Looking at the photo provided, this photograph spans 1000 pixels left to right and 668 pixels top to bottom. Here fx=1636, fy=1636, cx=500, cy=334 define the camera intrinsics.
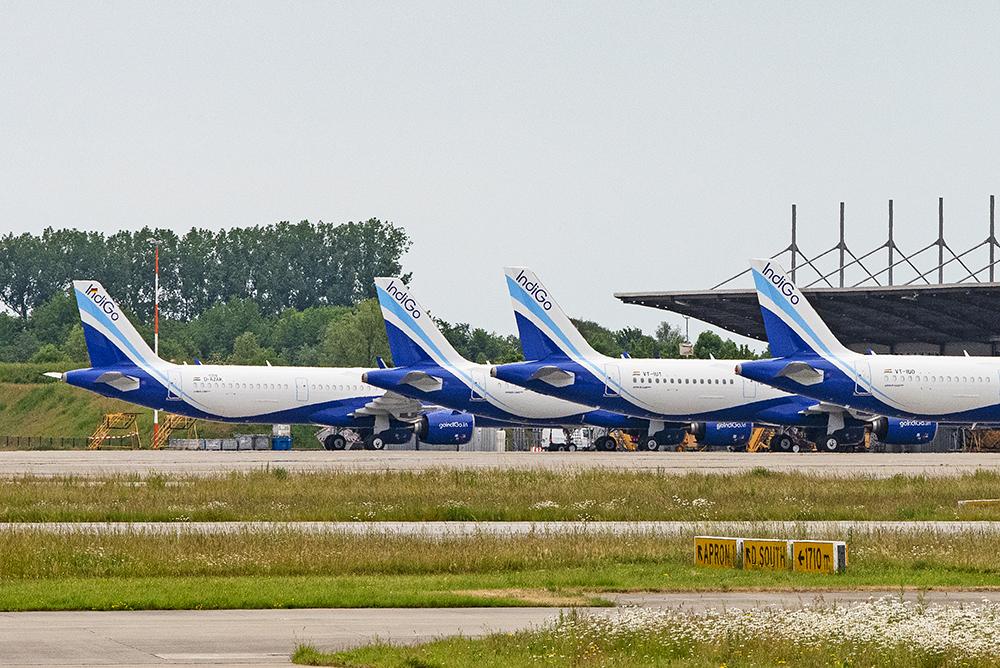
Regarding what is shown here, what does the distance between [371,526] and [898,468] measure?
99.8 feet

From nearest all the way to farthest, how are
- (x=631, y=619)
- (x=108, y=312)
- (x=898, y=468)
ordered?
1. (x=631, y=619)
2. (x=898, y=468)
3. (x=108, y=312)

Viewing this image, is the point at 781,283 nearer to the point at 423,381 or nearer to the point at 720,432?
the point at 720,432

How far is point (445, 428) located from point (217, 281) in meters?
118

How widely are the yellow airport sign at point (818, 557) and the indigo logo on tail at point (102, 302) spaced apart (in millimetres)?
53808

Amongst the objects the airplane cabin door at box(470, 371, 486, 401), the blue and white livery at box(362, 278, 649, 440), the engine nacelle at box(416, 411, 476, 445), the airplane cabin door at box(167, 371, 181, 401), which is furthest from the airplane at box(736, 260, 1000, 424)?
the airplane cabin door at box(167, 371, 181, 401)

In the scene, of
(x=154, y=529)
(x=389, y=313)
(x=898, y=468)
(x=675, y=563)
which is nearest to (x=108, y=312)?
(x=389, y=313)

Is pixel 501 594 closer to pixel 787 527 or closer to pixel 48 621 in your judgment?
pixel 48 621

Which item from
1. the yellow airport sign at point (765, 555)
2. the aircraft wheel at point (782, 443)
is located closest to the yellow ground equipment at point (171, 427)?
the aircraft wheel at point (782, 443)

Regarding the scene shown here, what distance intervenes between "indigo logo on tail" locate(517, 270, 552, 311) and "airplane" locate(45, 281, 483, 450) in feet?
23.3

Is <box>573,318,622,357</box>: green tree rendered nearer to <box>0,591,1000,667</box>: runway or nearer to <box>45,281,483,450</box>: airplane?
<box>45,281,483,450</box>: airplane

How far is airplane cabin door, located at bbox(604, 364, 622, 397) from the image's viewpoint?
73875 mm

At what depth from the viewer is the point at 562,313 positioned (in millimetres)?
74125

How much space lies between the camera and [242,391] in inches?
3012

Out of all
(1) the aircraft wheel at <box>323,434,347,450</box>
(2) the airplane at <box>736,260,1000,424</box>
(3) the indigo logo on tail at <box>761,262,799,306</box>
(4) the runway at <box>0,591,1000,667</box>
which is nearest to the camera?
(4) the runway at <box>0,591,1000,667</box>
